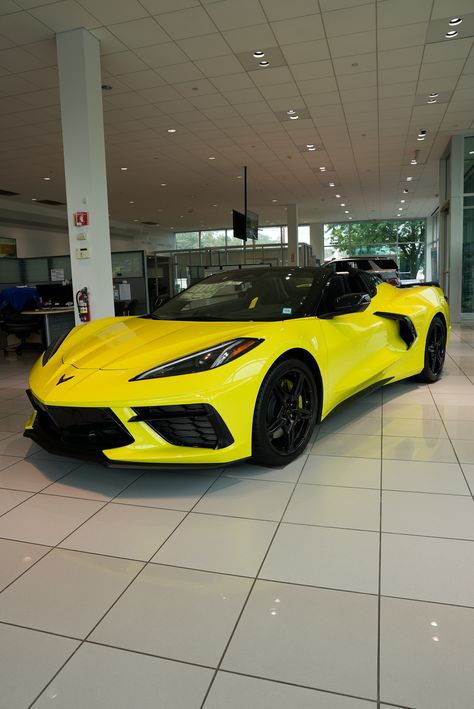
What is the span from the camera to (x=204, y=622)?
1489 mm

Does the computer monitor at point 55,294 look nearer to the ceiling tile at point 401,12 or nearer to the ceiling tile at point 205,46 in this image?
the ceiling tile at point 205,46

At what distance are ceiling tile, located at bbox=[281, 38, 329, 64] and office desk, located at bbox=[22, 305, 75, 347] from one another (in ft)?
16.0

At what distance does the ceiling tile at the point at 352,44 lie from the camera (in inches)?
211

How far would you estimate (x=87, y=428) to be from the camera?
234 cm

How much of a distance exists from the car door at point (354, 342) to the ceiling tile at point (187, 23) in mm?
3167

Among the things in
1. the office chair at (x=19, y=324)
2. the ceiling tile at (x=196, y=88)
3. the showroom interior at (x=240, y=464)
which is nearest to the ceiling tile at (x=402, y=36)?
the showroom interior at (x=240, y=464)

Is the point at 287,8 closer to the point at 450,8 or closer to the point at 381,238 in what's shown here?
the point at 450,8

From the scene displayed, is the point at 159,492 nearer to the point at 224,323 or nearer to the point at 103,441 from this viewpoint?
the point at 103,441

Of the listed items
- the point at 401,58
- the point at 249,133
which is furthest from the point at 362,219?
the point at 401,58

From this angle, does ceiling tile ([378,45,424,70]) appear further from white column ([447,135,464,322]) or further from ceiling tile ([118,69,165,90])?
white column ([447,135,464,322])

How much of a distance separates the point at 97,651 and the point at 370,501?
52.3 inches

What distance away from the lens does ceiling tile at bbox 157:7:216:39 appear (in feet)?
15.6

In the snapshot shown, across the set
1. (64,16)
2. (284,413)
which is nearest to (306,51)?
(64,16)

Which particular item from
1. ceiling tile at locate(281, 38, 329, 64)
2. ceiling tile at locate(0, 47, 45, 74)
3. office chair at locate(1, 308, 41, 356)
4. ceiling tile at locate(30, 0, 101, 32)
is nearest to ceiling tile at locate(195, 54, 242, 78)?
ceiling tile at locate(281, 38, 329, 64)
